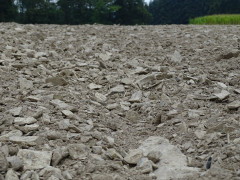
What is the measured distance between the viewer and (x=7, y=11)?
55.9 ft

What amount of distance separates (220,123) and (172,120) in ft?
1.81

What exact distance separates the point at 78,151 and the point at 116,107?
124 centimetres

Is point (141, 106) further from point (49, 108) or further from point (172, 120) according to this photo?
point (49, 108)

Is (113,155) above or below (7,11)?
below

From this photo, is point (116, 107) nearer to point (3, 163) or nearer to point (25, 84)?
point (25, 84)

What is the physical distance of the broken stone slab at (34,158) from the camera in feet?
7.38

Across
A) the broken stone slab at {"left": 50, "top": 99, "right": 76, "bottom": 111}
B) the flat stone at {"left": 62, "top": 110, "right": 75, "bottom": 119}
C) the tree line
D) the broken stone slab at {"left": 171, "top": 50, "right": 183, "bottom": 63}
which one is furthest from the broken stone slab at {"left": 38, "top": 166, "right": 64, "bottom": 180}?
the tree line

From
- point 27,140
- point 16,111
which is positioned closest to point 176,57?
point 16,111

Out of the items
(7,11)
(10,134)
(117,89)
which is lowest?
(10,134)

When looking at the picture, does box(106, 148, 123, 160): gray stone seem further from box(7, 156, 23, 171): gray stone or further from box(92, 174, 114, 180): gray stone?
box(7, 156, 23, 171): gray stone

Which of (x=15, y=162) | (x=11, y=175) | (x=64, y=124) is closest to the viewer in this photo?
(x=11, y=175)

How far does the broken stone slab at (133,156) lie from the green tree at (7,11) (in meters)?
15.7

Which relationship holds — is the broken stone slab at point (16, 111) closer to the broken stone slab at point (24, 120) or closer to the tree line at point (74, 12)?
the broken stone slab at point (24, 120)

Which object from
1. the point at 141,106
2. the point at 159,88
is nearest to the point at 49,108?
the point at 141,106
